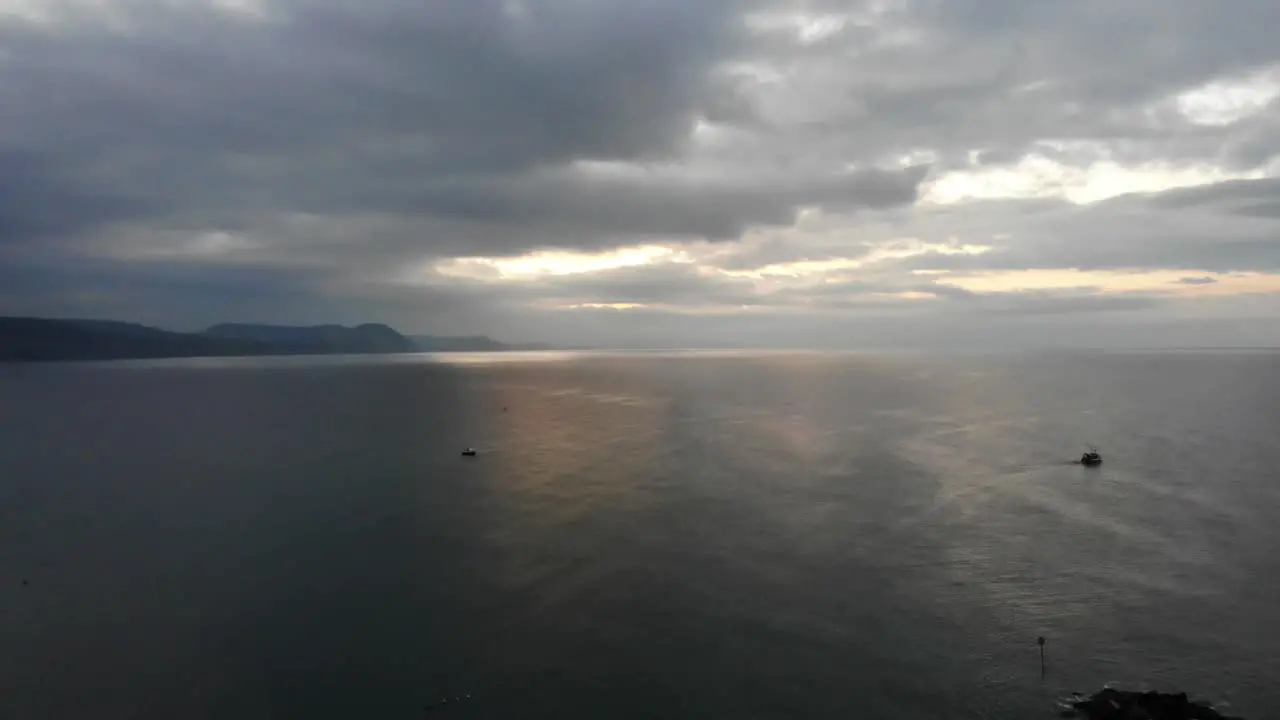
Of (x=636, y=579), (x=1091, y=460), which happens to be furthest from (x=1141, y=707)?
(x=1091, y=460)

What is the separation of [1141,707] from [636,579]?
29753mm

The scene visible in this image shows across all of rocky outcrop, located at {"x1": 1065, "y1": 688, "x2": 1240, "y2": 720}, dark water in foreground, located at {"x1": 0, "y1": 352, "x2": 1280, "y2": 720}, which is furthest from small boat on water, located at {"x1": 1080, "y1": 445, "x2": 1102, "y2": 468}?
rocky outcrop, located at {"x1": 1065, "y1": 688, "x2": 1240, "y2": 720}

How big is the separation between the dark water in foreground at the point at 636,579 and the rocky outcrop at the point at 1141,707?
1645 mm

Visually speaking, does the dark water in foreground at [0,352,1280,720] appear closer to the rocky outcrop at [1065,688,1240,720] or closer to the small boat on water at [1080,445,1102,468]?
the small boat on water at [1080,445,1102,468]

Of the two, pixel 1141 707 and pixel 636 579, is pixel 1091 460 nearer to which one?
pixel 1141 707

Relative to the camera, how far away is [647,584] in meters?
47.7

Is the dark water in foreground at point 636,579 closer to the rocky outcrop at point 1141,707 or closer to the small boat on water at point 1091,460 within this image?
the small boat on water at point 1091,460

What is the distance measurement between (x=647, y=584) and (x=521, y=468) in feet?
147

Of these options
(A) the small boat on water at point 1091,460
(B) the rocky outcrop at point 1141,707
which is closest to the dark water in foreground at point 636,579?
(A) the small boat on water at point 1091,460

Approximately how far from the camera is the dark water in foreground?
3456cm

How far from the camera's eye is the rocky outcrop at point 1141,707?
30328 millimetres

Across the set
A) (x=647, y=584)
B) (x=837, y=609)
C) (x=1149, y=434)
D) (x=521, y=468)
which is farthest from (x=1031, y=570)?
(x=1149, y=434)

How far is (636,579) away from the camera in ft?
160

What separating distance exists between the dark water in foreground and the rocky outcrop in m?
1.65
